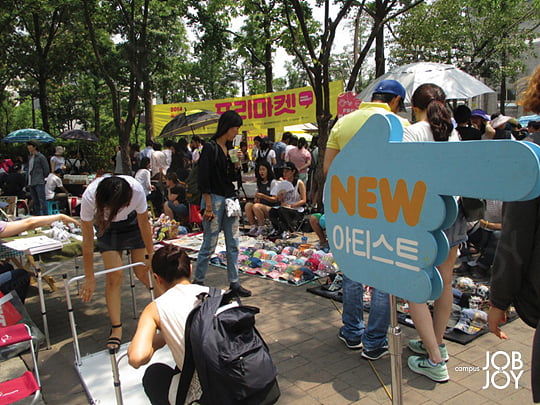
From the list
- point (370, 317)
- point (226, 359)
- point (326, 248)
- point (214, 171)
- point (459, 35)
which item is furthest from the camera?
point (459, 35)

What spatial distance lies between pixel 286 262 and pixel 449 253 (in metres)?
3.39

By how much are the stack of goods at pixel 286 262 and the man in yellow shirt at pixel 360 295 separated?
1.68 metres

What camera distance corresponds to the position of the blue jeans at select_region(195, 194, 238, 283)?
187 inches

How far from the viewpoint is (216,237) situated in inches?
189

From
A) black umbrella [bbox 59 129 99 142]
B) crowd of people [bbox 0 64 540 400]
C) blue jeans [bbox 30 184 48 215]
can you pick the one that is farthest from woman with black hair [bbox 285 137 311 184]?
black umbrella [bbox 59 129 99 142]

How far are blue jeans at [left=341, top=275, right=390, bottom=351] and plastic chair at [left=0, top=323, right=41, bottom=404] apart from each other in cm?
223

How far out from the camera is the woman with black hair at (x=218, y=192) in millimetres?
4672

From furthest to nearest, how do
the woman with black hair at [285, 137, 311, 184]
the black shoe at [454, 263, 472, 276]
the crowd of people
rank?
the woman with black hair at [285, 137, 311, 184] < the black shoe at [454, 263, 472, 276] < the crowd of people

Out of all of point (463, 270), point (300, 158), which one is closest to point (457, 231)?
point (463, 270)

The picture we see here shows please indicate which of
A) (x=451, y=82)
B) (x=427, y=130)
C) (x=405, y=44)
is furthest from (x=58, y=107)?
(x=427, y=130)

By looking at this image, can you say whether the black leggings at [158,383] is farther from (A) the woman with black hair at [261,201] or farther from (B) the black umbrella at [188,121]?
(B) the black umbrella at [188,121]

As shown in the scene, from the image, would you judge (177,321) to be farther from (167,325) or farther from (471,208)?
(471,208)

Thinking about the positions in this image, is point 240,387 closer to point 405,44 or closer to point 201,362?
point 201,362

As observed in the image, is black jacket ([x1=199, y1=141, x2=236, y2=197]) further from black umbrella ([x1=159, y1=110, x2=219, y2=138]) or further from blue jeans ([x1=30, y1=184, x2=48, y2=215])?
blue jeans ([x1=30, y1=184, x2=48, y2=215])
